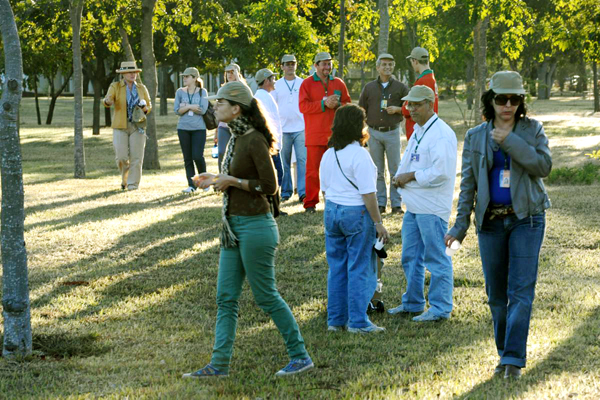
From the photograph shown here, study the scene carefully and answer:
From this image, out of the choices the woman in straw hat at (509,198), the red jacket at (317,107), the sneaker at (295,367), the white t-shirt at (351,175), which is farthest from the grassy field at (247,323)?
the red jacket at (317,107)

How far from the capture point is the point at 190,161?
48.9 ft

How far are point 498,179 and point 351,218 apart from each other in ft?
4.87

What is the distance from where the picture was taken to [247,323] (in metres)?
6.94

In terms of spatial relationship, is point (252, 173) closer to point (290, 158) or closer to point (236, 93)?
point (236, 93)

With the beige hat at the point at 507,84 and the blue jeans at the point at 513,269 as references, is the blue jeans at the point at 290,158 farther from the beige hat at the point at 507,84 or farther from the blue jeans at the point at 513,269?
the beige hat at the point at 507,84

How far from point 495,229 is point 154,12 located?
16633mm

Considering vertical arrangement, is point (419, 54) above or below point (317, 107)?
above

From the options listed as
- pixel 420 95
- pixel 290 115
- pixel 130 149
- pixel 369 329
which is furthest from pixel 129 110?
pixel 369 329

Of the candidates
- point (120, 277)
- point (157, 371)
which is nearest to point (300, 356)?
point (157, 371)

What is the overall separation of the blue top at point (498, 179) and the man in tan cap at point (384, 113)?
20.4 ft

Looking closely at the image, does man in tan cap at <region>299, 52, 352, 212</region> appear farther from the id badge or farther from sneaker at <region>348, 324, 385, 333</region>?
the id badge

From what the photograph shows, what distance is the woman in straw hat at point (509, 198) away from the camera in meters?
5.07

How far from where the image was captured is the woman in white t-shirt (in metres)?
6.42

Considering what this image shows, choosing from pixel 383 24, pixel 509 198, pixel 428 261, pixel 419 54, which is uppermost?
pixel 383 24
